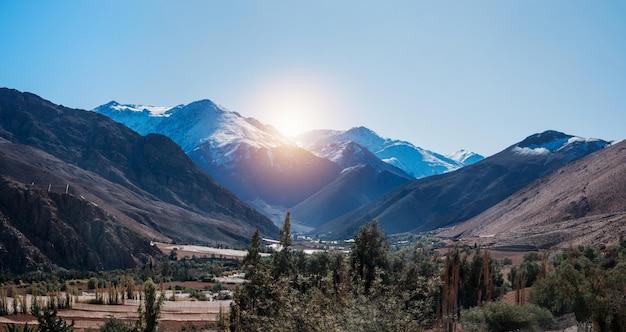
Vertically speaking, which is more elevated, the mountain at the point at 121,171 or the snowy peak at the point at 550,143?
the snowy peak at the point at 550,143

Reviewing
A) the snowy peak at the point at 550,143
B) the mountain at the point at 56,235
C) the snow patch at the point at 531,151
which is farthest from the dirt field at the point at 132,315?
the snowy peak at the point at 550,143

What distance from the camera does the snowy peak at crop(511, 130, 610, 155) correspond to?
16962 cm

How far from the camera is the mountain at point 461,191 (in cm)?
13888

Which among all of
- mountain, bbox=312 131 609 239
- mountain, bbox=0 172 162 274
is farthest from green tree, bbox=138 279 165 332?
mountain, bbox=312 131 609 239

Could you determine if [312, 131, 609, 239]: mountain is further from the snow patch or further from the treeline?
the treeline

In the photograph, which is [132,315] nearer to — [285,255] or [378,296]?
[285,255]

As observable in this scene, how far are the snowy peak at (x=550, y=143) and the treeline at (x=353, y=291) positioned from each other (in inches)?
6070

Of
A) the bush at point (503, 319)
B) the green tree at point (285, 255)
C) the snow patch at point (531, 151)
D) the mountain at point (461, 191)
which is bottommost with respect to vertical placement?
the bush at point (503, 319)

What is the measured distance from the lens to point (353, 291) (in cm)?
1327

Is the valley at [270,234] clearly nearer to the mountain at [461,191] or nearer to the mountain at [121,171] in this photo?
the mountain at [121,171]

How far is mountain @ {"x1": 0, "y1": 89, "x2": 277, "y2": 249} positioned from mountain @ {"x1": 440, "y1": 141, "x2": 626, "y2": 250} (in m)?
50.8

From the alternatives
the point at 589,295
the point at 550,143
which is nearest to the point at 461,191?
the point at 550,143

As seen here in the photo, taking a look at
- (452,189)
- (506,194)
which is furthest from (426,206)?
(506,194)

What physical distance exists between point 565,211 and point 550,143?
373ft
